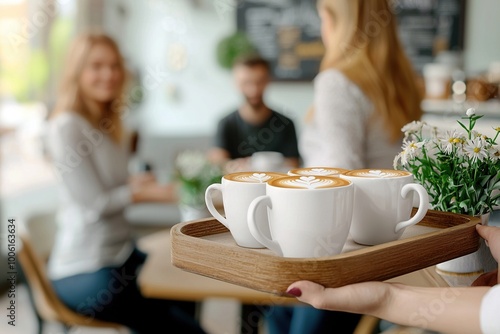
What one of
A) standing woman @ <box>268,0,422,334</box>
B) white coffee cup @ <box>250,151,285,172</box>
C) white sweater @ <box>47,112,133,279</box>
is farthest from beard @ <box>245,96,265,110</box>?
standing woman @ <box>268,0,422,334</box>

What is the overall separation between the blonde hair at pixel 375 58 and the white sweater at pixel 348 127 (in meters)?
0.02

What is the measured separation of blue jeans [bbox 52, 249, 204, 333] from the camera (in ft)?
5.86

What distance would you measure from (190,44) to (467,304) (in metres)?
3.57

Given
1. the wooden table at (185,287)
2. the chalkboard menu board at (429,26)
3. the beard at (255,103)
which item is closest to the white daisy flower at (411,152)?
the wooden table at (185,287)

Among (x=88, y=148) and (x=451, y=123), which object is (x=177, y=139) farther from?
(x=451, y=123)

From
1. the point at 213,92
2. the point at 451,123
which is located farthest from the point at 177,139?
the point at 451,123

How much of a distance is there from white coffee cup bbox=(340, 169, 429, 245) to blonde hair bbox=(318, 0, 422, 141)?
508 mm

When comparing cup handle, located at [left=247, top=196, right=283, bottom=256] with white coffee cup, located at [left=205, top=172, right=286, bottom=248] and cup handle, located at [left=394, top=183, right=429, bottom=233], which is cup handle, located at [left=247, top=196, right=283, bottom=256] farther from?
cup handle, located at [left=394, top=183, right=429, bottom=233]

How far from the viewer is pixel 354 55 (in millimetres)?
1265

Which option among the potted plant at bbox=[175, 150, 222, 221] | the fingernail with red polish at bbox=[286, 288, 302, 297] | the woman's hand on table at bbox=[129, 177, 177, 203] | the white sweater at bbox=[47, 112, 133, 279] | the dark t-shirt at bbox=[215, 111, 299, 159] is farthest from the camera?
the dark t-shirt at bbox=[215, 111, 299, 159]

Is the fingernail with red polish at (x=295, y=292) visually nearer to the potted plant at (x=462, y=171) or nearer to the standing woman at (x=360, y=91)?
the potted plant at (x=462, y=171)

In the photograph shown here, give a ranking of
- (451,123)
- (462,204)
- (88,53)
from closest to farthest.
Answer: (462,204) → (451,123) → (88,53)

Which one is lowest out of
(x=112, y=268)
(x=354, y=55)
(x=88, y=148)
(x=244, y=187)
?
(x=112, y=268)

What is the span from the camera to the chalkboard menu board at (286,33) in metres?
3.94
